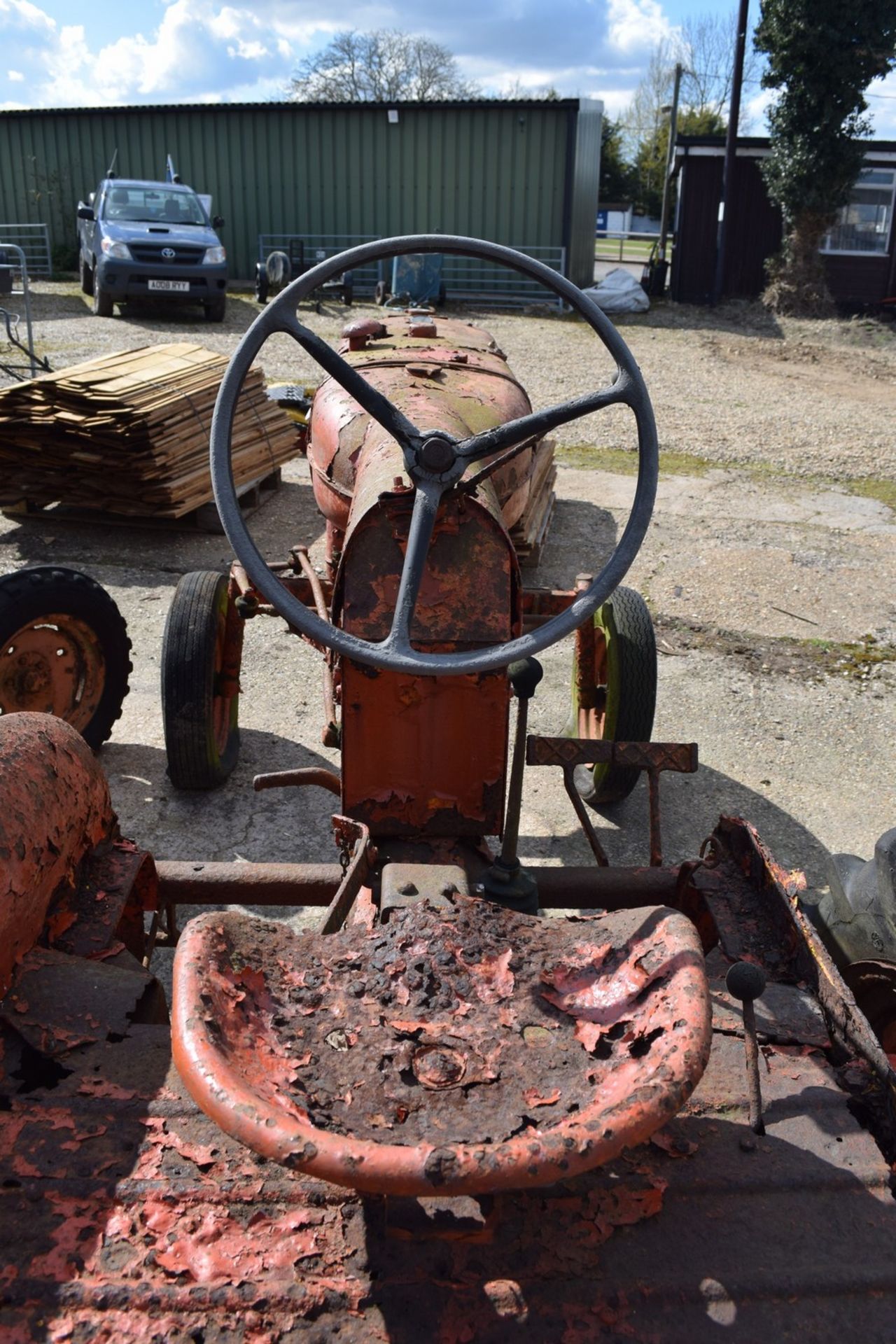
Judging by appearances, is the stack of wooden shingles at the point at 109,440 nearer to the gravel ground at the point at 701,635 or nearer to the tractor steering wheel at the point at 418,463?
the gravel ground at the point at 701,635

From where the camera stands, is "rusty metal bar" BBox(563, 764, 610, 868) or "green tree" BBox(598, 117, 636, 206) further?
"green tree" BBox(598, 117, 636, 206)

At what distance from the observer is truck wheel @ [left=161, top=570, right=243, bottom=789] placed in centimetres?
390

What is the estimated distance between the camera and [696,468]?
359 inches

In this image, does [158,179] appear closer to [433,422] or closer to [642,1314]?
[433,422]

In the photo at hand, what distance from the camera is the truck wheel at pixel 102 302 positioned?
14023mm

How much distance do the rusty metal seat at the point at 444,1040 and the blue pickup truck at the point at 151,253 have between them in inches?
530

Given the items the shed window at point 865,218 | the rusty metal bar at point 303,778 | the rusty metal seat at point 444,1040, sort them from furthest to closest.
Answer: the shed window at point 865,218 < the rusty metal bar at point 303,778 < the rusty metal seat at point 444,1040

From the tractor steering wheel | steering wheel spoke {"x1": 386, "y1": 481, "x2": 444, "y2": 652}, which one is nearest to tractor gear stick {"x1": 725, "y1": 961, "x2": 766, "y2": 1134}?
the tractor steering wheel

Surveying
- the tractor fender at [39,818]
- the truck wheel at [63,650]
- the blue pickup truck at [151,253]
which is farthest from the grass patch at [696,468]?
the tractor fender at [39,818]

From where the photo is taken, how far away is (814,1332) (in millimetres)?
1500

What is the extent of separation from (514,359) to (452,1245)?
1254 cm

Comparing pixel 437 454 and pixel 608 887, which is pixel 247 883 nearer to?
pixel 608 887

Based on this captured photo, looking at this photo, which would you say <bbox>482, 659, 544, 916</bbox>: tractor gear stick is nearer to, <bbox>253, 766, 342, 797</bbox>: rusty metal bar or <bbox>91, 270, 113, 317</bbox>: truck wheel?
<bbox>253, 766, 342, 797</bbox>: rusty metal bar

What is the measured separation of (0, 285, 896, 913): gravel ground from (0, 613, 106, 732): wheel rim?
28cm
